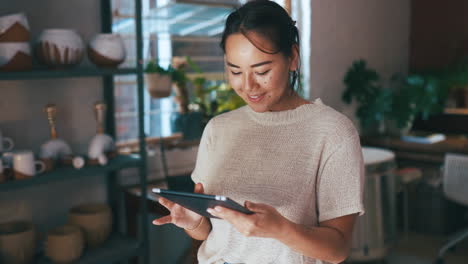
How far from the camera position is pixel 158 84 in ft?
8.72

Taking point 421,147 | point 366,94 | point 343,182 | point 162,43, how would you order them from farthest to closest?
point 366,94
point 421,147
point 162,43
point 343,182

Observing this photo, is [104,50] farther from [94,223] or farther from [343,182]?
[343,182]

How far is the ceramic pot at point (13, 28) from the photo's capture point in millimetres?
1843

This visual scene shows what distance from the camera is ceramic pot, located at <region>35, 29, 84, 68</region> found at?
1.96 metres

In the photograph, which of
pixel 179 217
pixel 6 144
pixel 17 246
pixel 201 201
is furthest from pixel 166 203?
pixel 6 144

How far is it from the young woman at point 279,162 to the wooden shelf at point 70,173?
98 centimetres

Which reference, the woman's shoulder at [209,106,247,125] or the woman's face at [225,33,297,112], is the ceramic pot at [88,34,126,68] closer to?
the woman's shoulder at [209,106,247,125]

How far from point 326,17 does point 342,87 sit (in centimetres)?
58

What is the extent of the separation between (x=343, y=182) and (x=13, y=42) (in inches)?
55.7

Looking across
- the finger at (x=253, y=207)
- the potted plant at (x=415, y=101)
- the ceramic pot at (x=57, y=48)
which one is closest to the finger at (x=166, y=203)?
the finger at (x=253, y=207)

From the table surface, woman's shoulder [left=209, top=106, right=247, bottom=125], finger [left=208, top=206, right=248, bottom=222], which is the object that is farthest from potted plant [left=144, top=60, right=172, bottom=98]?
the table surface

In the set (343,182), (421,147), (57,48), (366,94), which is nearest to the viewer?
(343,182)

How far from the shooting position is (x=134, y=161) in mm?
2250

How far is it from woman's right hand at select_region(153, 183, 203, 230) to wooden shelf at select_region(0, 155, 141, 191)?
3.24 feet
